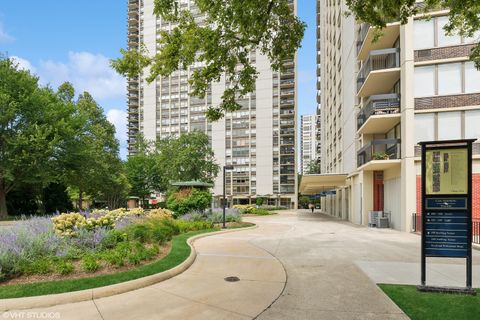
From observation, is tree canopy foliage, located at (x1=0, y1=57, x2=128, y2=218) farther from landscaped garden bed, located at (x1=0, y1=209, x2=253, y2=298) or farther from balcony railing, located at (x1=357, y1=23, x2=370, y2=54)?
balcony railing, located at (x1=357, y1=23, x2=370, y2=54)

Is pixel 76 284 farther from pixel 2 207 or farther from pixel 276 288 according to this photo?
pixel 2 207

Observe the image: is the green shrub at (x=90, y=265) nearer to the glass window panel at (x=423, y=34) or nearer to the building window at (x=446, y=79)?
the building window at (x=446, y=79)

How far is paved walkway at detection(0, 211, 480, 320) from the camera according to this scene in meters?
5.29

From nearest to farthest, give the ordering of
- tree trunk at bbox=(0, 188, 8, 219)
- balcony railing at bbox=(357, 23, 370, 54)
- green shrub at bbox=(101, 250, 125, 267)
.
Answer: green shrub at bbox=(101, 250, 125, 267)
balcony railing at bbox=(357, 23, 370, 54)
tree trunk at bbox=(0, 188, 8, 219)

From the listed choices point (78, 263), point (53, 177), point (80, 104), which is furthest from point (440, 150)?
point (80, 104)

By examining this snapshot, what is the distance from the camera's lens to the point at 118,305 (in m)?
5.55

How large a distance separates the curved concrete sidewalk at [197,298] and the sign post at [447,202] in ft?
11.1

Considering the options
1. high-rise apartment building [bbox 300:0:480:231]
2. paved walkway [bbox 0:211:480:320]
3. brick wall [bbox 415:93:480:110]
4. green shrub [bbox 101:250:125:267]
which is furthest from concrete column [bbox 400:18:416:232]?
green shrub [bbox 101:250:125:267]

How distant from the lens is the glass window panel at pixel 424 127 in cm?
1855

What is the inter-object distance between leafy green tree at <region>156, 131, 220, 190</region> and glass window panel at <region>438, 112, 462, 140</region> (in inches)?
1599

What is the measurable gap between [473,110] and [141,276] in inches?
772

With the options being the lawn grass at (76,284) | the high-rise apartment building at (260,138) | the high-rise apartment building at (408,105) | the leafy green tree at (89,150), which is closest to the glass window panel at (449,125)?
the high-rise apartment building at (408,105)

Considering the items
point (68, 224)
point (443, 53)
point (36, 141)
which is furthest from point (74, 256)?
point (36, 141)

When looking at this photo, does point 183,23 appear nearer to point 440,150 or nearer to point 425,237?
point 440,150
